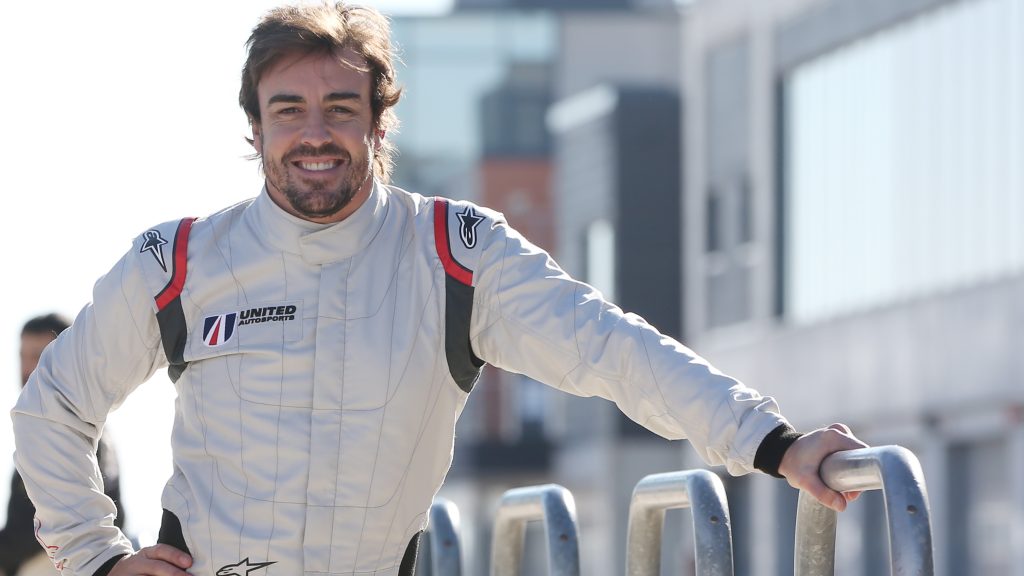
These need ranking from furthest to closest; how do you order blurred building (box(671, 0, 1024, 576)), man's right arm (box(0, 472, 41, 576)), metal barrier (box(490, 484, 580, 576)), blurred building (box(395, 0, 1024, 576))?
blurred building (box(395, 0, 1024, 576)), blurred building (box(671, 0, 1024, 576)), man's right arm (box(0, 472, 41, 576)), metal barrier (box(490, 484, 580, 576))

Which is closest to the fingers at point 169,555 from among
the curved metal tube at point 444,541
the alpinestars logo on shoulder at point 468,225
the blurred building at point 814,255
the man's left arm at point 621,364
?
the man's left arm at point 621,364

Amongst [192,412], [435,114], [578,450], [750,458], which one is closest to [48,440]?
[192,412]

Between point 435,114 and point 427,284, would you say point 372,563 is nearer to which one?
point 427,284

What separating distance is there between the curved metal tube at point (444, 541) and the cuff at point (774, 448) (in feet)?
6.72

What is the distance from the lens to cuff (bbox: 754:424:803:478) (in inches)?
153

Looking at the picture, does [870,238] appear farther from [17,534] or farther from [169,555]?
[169,555]

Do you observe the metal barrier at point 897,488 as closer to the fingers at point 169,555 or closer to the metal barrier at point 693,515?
the metal barrier at point 693,515

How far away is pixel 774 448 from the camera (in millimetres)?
3900

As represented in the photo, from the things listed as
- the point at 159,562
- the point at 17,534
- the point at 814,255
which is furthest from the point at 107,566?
the point at 814,255

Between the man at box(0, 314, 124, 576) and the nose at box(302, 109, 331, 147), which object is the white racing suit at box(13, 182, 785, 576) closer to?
the nose at box(302, 109, 331, 147)

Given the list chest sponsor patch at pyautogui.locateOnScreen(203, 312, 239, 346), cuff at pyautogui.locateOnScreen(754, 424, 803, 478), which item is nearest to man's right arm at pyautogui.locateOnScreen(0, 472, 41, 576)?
chest sponsor patch at pyautogui.locateOnScreen(203, 312, 239, 346)

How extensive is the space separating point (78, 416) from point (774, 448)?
1529 millimetres

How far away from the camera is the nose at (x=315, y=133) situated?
14.5 ft

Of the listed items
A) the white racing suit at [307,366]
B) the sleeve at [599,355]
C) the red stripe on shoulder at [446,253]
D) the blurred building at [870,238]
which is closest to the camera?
the sleeve at [599,355]
